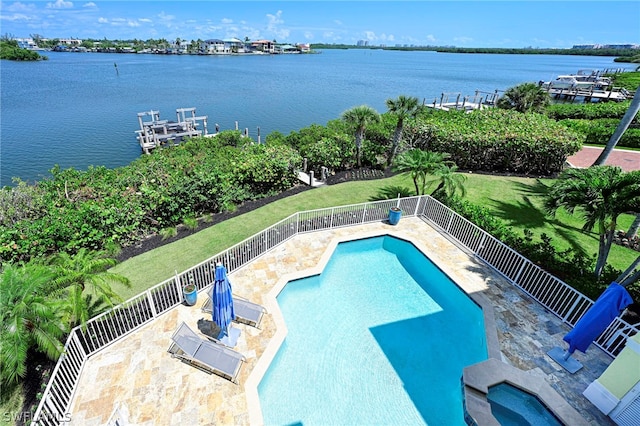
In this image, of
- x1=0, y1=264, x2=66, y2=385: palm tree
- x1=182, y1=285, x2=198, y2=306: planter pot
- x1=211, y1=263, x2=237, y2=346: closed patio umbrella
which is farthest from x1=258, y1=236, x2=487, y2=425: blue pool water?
x1=0, y1=264, x2=66, y2=385: palm tree

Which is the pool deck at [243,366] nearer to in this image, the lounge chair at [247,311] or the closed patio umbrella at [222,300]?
the lounge chair at [247,311]

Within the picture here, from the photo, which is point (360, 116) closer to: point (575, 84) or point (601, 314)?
point (601, 314)

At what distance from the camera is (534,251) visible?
10.3m

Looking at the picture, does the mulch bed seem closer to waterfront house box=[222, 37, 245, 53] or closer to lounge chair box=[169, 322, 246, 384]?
lounge chair box=[169, 322, 246, 384]

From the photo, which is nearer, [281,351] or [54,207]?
[281,351]

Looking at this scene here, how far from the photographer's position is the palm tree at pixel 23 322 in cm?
530

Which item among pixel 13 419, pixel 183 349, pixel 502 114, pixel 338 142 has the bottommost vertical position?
pixel 13 419

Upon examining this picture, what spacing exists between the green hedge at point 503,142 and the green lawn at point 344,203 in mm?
1284

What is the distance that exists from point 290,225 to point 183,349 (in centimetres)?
585

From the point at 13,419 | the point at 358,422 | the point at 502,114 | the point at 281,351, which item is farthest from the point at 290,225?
the point at 502,114

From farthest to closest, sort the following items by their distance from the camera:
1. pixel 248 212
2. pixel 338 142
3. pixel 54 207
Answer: pixel 338 142
pixel 248 212
pixel 54 207

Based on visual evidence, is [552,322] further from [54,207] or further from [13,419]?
[54,207]

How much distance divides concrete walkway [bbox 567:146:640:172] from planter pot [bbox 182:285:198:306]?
23.2m

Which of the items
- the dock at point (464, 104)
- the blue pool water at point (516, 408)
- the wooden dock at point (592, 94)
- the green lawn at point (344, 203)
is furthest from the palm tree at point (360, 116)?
the wooden dock at point (592, 94)
